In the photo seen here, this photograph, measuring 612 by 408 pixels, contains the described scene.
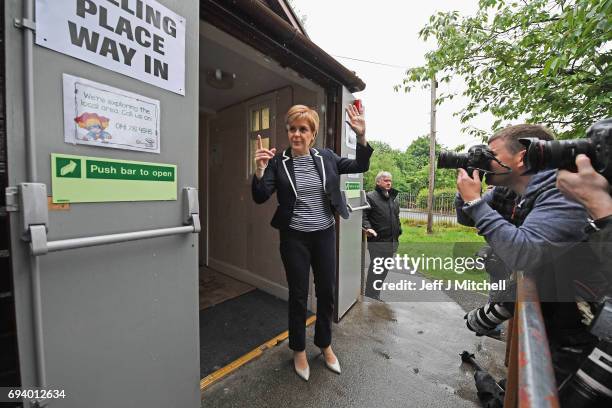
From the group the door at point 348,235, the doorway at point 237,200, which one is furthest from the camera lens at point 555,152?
the doorway at point 237,200

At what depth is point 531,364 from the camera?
71cm

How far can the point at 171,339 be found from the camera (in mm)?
1416

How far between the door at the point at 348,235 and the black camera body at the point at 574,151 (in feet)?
5.58

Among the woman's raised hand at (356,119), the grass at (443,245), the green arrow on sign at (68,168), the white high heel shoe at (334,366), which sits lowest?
the grass at (443,245)

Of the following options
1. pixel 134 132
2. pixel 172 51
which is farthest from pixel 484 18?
pixel 134 132

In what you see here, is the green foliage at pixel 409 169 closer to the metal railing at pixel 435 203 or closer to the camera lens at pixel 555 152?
the metal railing at pixel 435 203

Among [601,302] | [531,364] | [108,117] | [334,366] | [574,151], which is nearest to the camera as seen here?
[531,364]

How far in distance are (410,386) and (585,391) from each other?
1328 mm

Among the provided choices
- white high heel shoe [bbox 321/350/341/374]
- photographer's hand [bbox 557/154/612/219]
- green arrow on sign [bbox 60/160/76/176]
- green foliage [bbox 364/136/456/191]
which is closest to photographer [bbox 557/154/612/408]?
photographer's hand [bbox 557/154/612/219]

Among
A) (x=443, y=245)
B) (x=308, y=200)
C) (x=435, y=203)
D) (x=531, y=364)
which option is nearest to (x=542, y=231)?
(x=531, y=364)

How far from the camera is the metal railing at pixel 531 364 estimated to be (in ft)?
2.05

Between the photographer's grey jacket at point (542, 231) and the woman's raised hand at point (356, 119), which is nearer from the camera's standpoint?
the photographer's grey jacket at point (542, 231)

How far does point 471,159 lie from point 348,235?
1618 mm

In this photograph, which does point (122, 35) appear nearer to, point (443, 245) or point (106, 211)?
point (106, 211)
